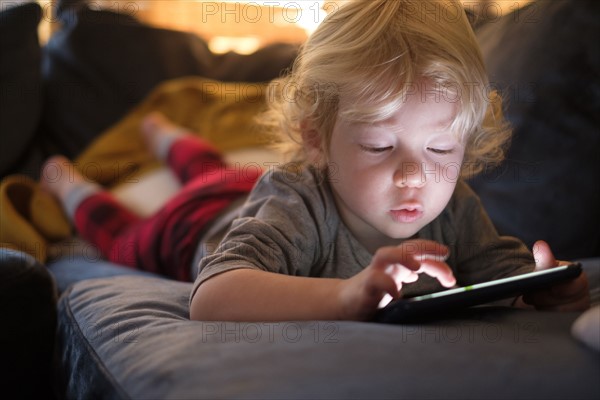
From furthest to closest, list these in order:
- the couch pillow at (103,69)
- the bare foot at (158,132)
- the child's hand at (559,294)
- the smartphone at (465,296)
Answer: the couch pillow at (103,69), the bare foot at (158,132), the child's hand at (559,294), the smartphone at (465,296)

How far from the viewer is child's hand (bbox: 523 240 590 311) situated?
33.9 inches

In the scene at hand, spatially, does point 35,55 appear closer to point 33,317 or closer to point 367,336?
point 33,317

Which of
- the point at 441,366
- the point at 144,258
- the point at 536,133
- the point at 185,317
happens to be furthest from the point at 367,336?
the point at 144,258

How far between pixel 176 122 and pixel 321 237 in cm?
111

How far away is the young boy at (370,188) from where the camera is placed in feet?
2.60

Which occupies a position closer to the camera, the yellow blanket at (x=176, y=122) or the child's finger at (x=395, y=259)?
the child's finger at (x=395, y=259)

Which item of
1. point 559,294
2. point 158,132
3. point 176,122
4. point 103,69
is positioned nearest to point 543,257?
point 559,294

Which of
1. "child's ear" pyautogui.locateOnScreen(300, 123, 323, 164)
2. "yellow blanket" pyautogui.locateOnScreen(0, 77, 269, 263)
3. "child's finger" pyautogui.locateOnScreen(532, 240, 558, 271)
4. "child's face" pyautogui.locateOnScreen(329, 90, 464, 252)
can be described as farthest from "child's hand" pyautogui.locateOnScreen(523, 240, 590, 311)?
"yellow blanket" pyautogui.locateOnScreen(0, 77, 269, 263)

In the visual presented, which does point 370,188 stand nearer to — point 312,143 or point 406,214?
point 406,214

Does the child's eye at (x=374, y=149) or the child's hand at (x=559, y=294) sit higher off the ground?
the child's eye at (x=374, y=149)

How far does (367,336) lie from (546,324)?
22 centimetres

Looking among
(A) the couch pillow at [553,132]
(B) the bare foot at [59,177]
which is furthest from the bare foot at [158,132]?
(A) the couch pillow at [553,132]

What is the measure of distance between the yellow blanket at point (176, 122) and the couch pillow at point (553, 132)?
2.45 feet

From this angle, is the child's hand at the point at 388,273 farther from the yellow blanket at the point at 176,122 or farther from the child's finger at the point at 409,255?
the yellow blanket at the point at 176,122
